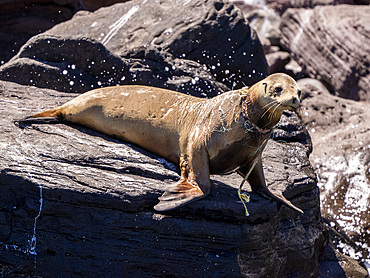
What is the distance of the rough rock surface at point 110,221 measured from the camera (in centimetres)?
392

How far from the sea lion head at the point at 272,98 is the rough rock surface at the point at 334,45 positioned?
7.91 m

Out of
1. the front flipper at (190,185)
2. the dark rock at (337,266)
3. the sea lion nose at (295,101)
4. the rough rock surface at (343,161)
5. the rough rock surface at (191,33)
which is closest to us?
the sea lion nose at (295,101)

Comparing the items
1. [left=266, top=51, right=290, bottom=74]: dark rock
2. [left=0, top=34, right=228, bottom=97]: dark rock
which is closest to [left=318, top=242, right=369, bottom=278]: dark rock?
[left=0, top=34, right=228, bottom=97]: dark rock

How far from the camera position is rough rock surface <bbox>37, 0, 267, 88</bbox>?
720cm

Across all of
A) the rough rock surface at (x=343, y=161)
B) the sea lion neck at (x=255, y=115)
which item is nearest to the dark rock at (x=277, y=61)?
the rough rock surface at (x=343, y=161)

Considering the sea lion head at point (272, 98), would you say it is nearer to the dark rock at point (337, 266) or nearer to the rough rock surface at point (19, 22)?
the dark rock at point (337, 266)

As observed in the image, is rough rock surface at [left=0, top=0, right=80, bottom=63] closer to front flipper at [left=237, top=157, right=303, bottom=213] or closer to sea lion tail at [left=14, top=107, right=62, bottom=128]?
sea lion tail at [left=14, top=107, right=62, bottom=128]

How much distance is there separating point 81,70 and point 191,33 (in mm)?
1620

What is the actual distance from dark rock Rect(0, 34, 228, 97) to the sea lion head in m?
2.62

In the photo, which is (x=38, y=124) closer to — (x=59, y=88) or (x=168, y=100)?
(x=168, y=100)

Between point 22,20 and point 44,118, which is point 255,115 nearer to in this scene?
point 44,118

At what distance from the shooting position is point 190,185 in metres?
4.00

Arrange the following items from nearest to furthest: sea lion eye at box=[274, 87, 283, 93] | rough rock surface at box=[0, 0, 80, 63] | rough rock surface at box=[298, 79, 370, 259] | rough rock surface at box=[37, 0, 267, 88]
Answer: sea lion eye at box=[274, 87, 283, 93] → rough rock surface at box=[298, 79, 370, 259] → rough rock surface at box=[37, 0, 267, 88] → rough rock surface at box=[0, 0, 80, 63]

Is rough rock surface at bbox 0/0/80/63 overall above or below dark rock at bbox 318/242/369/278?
above
